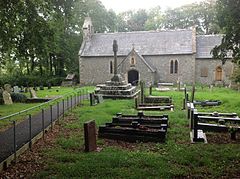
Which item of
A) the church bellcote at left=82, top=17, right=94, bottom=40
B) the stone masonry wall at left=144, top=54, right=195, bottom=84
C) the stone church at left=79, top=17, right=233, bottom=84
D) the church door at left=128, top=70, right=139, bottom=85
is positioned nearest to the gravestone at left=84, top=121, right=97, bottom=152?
the stone church at left=79, top=17, right=233, bottom=84

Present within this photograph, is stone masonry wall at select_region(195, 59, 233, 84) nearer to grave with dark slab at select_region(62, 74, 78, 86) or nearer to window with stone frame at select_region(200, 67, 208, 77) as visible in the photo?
window with stone frame at select_region(200, 67, 208, 77)

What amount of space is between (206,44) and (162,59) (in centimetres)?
668

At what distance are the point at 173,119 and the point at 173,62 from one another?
88.1 feet

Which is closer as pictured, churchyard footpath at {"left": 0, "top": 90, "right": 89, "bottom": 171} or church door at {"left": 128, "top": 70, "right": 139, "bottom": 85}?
churchyard footpath at {"left": 0, "top": 90, "right": 89, "bottom": 171}

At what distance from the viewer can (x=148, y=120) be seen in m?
11.1

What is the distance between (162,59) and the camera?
39.1 metres

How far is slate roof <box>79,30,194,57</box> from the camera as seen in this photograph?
127 ft

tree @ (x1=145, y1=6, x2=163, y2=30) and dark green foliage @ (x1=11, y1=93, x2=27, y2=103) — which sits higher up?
tree @ (x1=145, y1=6, x2=163, y2=30)

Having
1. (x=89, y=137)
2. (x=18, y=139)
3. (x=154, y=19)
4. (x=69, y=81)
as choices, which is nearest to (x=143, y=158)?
(x=89, y=137)

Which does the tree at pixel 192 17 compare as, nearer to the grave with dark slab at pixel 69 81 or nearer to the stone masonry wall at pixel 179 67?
the stone masonry wall at pixel 179 67

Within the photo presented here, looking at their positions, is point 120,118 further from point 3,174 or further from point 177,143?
point 3,174

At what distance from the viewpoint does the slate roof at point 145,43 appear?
38.6m

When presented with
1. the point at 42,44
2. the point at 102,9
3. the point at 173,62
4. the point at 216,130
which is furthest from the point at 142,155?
the point at 102,9

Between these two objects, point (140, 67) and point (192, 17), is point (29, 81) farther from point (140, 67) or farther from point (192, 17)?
point (192, 17)
